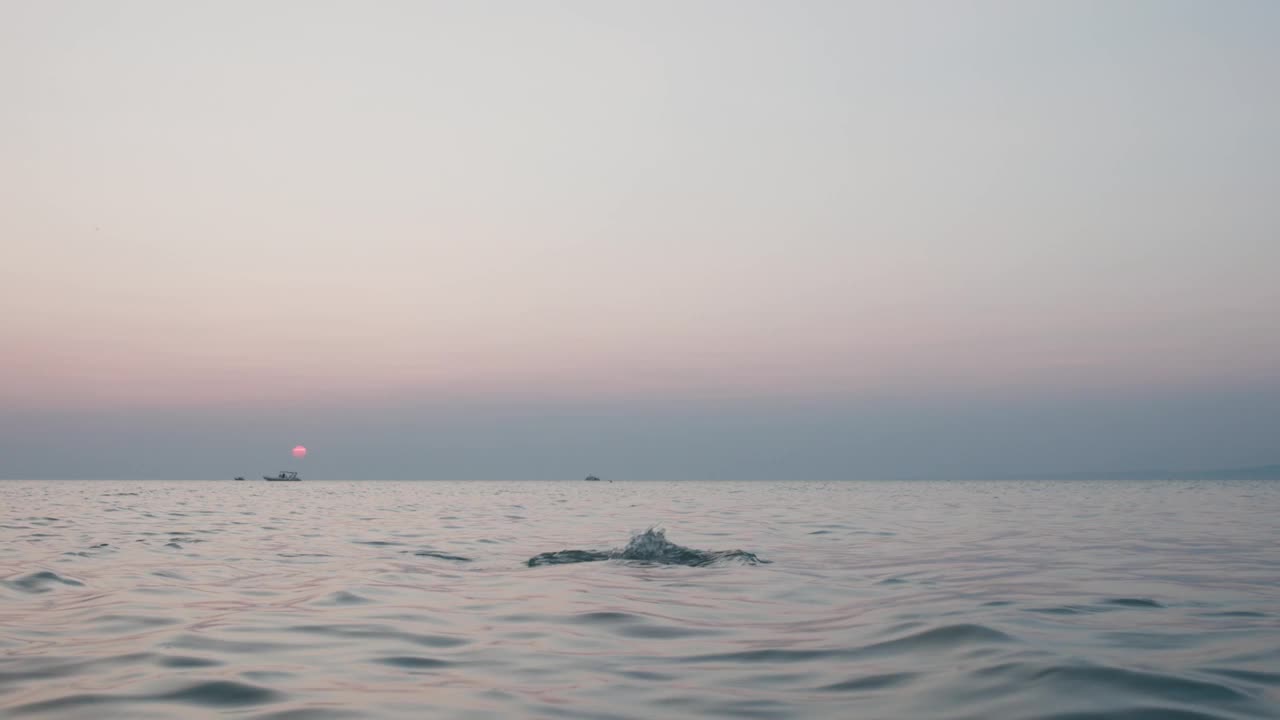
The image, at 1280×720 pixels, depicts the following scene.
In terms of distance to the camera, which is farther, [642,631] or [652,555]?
[652,555]

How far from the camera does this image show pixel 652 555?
20.4 metres

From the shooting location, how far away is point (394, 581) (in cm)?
1612

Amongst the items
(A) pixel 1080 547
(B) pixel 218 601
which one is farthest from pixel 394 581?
(A) pixel 1080 547

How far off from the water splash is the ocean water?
9 centimetres

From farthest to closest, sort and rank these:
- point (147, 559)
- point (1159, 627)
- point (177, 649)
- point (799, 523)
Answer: point (799, 523), point (147, 559), point (1159, 627), point (177, 649)

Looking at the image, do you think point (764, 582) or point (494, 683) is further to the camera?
point (764, 582)

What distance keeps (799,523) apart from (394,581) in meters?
21.4

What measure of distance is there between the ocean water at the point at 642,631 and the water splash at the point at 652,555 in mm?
90

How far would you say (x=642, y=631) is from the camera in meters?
11.0

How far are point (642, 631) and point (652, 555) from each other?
9423mm

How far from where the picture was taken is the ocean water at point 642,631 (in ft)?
24.7

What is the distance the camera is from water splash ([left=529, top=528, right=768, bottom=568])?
19.5 m

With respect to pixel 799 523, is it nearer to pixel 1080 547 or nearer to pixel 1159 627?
pixel 1080 547

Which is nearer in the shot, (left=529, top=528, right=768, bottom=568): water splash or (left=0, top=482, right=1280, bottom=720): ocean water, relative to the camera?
(left=0, top=482, right=1280, bottom=720): ocean water
